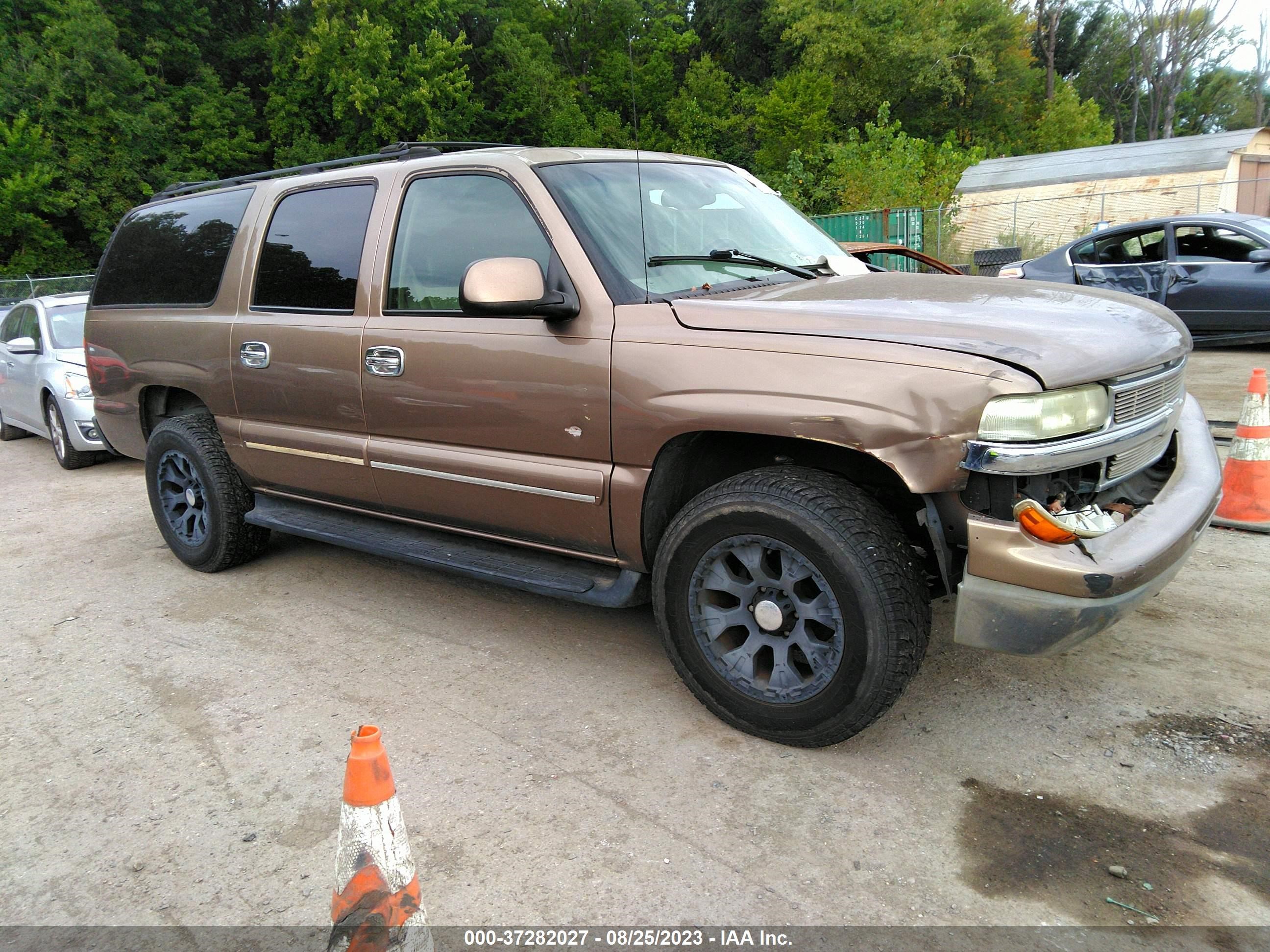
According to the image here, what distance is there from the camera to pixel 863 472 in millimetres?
3115

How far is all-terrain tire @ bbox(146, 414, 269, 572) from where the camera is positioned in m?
4.86

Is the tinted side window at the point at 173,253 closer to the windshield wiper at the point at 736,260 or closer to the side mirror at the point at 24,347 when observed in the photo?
the windshield wiper at the point at 736,260

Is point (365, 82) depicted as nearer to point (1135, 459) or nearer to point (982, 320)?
point (982, 320)

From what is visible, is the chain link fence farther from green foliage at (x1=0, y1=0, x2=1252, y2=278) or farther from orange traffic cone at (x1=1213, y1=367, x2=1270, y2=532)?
orange traffic cone at (x1=1213, y1=367, x2=1270, y2=532)

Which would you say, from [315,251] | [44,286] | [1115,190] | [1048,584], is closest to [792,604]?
[1048,584]

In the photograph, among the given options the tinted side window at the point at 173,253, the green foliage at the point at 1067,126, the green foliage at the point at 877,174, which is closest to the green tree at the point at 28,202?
the green foliage at the point at 877,174

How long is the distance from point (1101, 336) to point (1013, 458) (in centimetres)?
64

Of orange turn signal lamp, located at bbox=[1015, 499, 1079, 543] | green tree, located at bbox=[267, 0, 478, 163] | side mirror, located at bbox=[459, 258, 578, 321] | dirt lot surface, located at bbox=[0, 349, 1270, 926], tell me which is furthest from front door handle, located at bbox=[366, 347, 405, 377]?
green tree, located at bbox=[267, 0, 478, 163]

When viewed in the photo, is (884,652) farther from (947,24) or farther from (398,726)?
(947,24)

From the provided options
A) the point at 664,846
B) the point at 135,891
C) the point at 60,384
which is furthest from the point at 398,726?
the point at 60,384

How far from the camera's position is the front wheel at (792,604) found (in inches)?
110

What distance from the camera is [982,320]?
288 centimetres

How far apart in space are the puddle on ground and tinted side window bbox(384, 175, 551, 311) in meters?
2.38

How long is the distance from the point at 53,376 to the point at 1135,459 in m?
8.53
